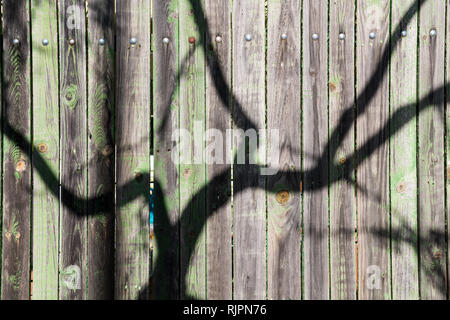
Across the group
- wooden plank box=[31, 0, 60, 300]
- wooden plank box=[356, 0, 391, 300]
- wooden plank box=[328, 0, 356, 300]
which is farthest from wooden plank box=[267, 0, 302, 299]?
wooden plank box=[31, 0, 60, 300]

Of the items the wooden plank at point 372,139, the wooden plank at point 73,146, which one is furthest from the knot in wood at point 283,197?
the wooden plank at point 73,146

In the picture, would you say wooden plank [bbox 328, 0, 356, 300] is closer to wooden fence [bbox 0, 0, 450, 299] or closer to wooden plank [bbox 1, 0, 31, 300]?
wooden fence [bbox 0, 0, 450, 299]

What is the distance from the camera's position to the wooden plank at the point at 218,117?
7.21 feet

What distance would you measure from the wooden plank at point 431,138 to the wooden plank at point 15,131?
174 centimetres

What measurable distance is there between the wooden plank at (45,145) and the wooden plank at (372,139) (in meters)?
1.34

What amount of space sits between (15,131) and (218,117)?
2.95 ft

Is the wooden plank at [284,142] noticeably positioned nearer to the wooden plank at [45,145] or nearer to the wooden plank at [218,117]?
the wooden plank at [218,117]

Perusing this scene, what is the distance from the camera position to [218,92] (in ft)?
7.22

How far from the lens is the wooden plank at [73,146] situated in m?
2.20

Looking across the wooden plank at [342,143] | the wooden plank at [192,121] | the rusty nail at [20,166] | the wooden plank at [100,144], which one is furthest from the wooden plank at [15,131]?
the wooden plank at [342,143]

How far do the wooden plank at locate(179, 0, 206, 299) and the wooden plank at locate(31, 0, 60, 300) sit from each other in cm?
56

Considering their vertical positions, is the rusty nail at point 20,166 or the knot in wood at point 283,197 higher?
the rusty nail at point 20,166

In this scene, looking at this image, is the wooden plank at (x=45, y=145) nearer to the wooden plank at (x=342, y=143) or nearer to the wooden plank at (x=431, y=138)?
the wooden plank at (x=342, y=143)

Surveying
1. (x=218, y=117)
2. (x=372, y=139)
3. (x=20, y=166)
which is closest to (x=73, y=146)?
(x=20, y=166)
